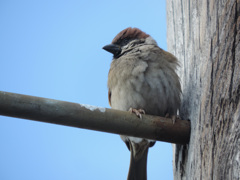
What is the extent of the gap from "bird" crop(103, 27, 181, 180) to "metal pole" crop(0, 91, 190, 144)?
0.39m

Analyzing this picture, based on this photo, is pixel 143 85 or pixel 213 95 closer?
pixel 213 95

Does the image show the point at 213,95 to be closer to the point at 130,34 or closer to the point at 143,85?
the point at 143,85

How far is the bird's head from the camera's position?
298 centimetres

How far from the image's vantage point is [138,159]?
2850mm

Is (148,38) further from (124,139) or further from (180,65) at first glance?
(124,139)

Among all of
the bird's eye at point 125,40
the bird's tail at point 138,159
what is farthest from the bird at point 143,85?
the bird's eye at point 125,40

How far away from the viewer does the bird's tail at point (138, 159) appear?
9.02 feet

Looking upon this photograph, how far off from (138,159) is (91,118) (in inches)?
47.5

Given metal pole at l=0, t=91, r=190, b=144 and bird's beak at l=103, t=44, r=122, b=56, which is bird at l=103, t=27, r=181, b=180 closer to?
bird's beak at l=103, t=44, r=122, b=56

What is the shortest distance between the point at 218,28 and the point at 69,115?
0.79 meters

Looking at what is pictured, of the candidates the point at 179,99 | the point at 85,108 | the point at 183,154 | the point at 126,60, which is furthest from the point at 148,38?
the point at 85,108

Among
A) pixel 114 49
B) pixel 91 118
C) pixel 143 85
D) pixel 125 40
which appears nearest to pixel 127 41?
pixel 125 40

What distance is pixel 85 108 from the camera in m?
1.76

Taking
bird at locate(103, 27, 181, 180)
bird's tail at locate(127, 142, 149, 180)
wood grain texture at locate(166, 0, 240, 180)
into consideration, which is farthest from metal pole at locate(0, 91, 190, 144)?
bird's tail at locate(127, 142, 149, 180)
